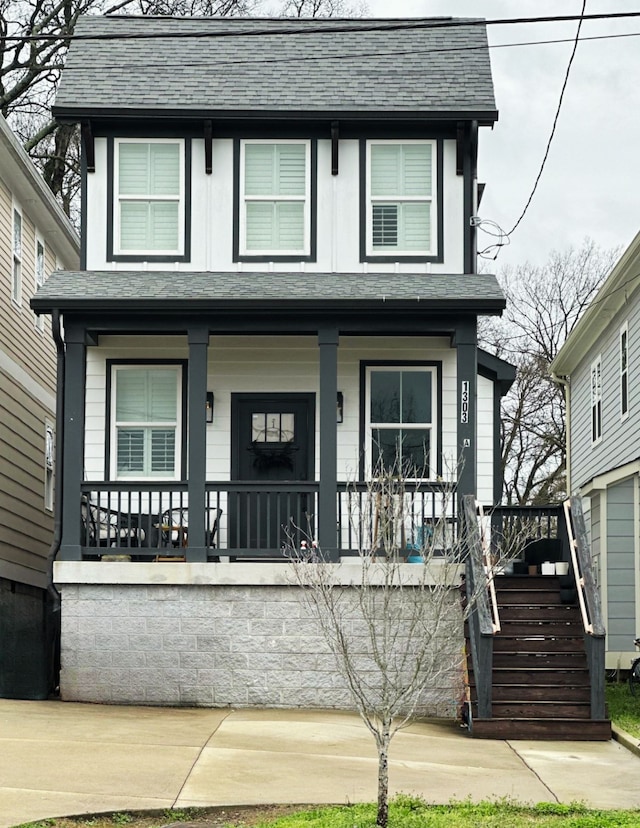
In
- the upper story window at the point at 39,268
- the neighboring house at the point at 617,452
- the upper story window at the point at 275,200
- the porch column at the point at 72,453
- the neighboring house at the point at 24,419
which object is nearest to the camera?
the porch column at the point at 72,453

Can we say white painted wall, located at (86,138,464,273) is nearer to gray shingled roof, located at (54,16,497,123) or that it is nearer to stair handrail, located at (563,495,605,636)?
gray shingled roof, located at (54,16,497,123)

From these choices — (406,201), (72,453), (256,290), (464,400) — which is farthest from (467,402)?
(72,453)

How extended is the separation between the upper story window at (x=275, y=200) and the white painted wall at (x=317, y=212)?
0.48 ft

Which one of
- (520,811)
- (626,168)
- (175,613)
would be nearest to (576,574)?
(175,613)

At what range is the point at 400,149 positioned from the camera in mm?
15836

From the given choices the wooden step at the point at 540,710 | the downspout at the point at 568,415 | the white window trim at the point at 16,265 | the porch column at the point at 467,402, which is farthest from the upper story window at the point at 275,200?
the downspout at the point at 568,415

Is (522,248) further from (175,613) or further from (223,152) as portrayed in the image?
(175,613)

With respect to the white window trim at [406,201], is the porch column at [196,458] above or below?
below

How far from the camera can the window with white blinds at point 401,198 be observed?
15.7m

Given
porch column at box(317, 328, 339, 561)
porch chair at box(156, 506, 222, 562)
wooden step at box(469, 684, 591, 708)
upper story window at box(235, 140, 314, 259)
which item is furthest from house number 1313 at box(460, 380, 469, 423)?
wooden step at box(469, 684, 591, 708)

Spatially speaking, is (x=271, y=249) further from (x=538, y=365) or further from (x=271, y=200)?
(x=538, y=365)

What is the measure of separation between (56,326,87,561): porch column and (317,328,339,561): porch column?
2736mm

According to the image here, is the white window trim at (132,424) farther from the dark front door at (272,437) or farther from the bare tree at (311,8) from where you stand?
the bare tree at (311,8)

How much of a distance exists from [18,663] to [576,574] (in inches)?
349
